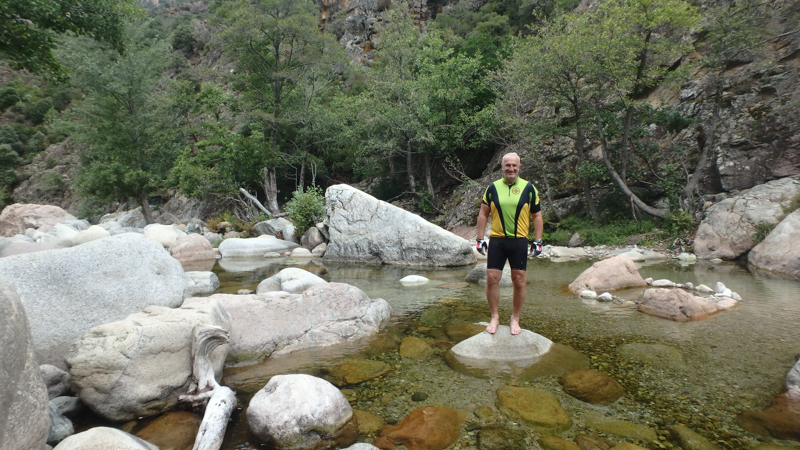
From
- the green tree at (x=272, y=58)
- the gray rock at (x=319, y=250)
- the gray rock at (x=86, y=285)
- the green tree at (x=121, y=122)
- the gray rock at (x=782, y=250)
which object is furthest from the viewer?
the green tree at (x=121, y=122)

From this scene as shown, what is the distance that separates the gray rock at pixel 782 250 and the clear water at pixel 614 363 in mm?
1359

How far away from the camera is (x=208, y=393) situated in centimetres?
342

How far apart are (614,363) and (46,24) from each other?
14838mm

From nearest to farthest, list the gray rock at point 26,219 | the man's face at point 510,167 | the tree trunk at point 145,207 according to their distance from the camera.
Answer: the man's face at point 510,167, the gray rock at point 26,219, the tree trunk at point 145,207

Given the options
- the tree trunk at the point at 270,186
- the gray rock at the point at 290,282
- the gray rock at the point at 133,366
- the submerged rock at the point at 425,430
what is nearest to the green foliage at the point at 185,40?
the tree trunk at the point at 270,186

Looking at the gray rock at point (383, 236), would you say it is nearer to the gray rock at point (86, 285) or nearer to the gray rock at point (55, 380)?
the gray rock at point (86, 285)

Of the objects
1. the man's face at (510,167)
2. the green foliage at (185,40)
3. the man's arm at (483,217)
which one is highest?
the green foliage at (185,40)

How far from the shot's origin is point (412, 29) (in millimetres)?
25016

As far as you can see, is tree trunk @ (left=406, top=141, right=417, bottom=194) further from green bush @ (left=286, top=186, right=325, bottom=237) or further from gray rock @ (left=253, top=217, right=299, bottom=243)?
gray rock @ (left=253, top=217, right=299, bottom=243)

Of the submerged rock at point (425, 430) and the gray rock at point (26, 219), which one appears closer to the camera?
the submerged rock at point (425, 430)

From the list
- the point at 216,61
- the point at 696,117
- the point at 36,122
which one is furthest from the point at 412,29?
the point at 36,122

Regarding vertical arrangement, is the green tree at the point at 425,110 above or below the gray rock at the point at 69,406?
above

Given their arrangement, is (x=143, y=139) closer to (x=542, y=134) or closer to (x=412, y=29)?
(x=412, y=29)

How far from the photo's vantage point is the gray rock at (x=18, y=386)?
216 cm
